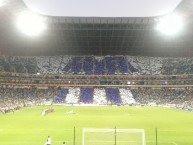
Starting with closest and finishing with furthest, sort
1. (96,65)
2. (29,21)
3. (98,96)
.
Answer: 1. (29,21)
2. (98,96)
3. (96,65)

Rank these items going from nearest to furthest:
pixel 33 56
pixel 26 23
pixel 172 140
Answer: pixel 172 140 < pixel 26 23 < pixel 33 56

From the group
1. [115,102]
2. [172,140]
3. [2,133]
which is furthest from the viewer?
[115,102]

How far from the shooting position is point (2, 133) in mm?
38375

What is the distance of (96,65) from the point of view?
10856 cm

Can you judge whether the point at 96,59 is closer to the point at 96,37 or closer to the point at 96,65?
the point at 96,65

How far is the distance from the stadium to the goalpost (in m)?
36.0

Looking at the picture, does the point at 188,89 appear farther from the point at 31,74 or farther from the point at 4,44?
the point at 4,44

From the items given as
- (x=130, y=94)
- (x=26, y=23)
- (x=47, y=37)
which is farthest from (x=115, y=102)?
(x=26, y=23)

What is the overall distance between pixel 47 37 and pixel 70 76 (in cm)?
1534

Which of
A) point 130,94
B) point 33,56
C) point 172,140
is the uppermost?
point 33,56

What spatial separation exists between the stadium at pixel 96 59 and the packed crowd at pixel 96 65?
0.30 m

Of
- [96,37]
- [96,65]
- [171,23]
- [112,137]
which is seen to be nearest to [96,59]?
[96,65]

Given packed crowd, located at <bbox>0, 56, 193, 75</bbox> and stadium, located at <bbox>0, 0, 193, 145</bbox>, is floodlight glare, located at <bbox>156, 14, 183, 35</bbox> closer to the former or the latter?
stadium, located at <bbox>0, 0, 193, 145</bbox>

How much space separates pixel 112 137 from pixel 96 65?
7993cm
